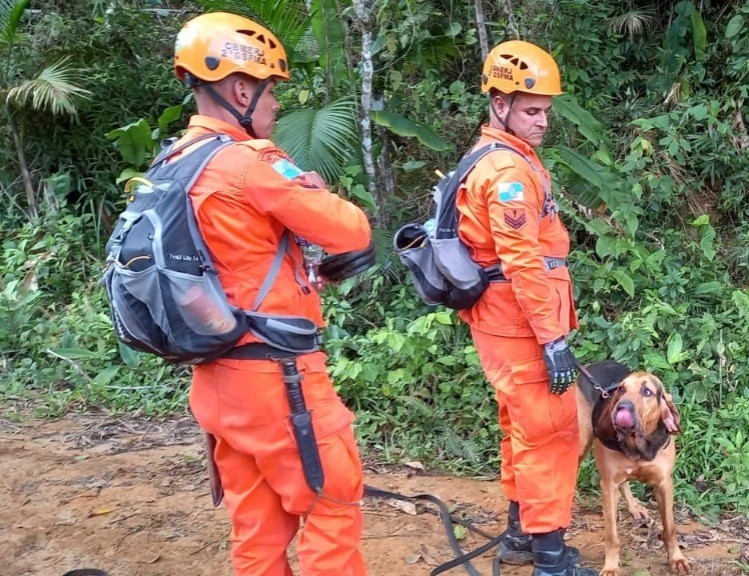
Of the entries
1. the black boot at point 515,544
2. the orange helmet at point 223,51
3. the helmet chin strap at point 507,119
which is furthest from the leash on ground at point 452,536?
the orange helmet at point 223,51

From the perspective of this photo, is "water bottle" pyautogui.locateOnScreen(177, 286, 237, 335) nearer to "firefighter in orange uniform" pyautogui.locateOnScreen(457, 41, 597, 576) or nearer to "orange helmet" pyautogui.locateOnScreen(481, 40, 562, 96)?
"firefighter in orange uniform" pyautogui.locateOnScreen(457, 41, 597, 576)

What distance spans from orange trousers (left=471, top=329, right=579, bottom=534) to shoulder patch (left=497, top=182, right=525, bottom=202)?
2.06ft

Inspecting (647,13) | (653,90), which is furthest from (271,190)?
(647,13)

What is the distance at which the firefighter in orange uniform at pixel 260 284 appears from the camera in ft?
7.82

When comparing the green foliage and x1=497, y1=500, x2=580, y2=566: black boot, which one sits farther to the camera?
the green foliage

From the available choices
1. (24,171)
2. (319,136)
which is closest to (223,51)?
(319,136)

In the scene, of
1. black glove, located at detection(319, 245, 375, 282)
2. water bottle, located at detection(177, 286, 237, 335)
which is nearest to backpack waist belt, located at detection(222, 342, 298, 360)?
water bottle, located at detection(177, 286, 237, 335)

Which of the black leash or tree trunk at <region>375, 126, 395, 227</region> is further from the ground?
tree trunk at <region>375, 126, 395, 227</region>

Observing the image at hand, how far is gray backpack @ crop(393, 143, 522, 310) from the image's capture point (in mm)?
3447

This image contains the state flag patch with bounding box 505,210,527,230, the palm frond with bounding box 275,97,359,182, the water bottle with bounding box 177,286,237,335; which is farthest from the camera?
the palm frond with bounding box 275,97,359,182

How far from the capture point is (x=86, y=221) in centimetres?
816

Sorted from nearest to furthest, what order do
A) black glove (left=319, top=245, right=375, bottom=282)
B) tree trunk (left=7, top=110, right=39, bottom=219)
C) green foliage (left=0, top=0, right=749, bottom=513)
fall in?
black glove (left=319, top=245, right=375, bottom=282)
green foliage (left=0, top=0, right=749, bottom=513)
tree trunk (left=7, top=110, right=39, bottom=219)

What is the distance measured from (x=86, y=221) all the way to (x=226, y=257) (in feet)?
20.6

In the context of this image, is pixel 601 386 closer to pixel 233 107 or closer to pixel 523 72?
pixel 523 72
